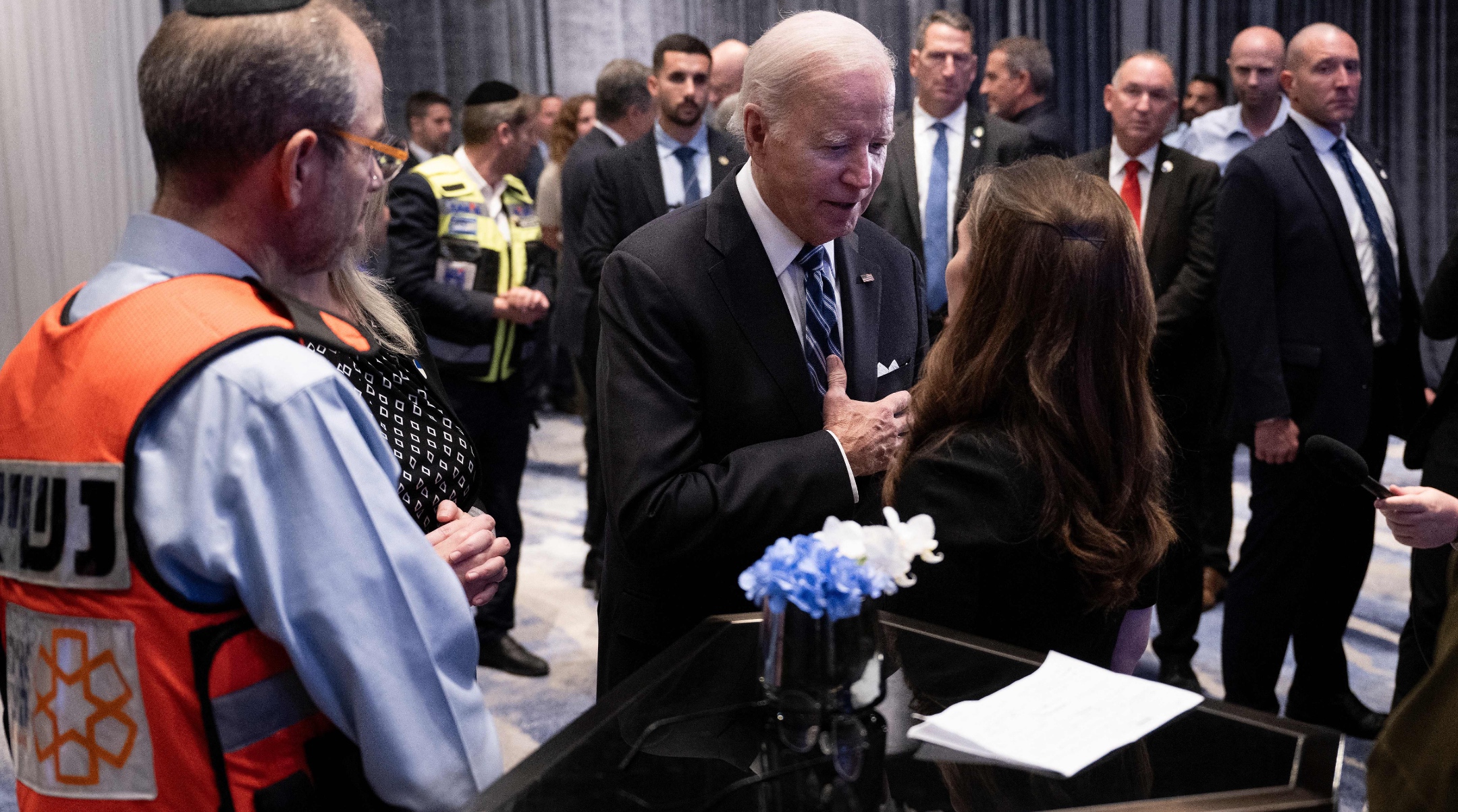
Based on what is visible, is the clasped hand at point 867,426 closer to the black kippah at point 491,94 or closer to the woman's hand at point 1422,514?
the woman's hand at point 1422,514

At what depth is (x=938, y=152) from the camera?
13.0ft

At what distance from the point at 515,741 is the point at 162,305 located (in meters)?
2.37

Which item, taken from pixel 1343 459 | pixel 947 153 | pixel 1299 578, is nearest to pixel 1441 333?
pixel 1299 578

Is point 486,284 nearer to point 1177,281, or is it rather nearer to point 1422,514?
point 1177,281

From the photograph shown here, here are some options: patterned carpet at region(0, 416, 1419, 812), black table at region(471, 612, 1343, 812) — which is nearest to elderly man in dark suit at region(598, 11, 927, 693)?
black table at region(471, 612, 1343, 812)

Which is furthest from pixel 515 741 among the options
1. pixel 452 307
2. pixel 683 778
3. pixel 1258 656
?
pixel 683 778

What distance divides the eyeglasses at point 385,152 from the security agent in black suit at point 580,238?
2668 millimetres

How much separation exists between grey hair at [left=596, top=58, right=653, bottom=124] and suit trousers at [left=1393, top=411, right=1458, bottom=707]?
3.26 m

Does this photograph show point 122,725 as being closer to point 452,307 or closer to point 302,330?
point 302,330

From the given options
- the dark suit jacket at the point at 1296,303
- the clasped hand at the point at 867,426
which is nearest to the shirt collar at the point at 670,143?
the dark suit jacket at the point at 1296,303

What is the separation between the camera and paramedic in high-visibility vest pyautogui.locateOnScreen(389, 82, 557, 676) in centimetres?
361

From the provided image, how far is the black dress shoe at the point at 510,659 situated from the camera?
3654 millimetres

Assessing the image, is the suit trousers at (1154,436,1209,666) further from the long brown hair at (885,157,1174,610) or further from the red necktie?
the long brown hair at (885,157,1174,610)

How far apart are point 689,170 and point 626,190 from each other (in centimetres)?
24
